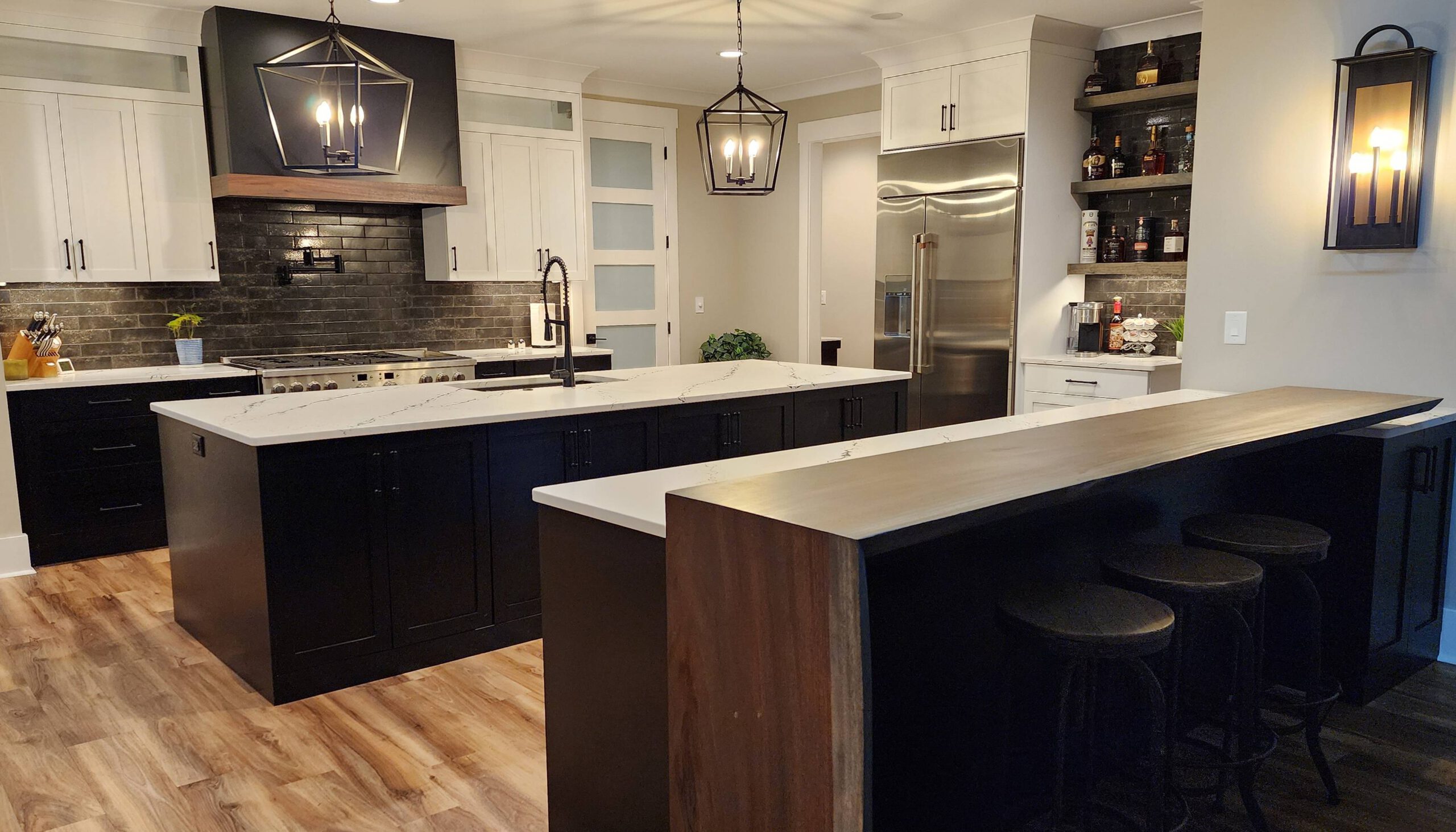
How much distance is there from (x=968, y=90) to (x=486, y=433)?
3669mm

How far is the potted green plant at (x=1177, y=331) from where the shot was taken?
529 centimetres

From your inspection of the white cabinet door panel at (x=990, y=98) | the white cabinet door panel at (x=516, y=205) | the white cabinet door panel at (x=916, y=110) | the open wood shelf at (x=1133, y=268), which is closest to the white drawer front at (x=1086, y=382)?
the open wood shelf at (x=1133, y=268)

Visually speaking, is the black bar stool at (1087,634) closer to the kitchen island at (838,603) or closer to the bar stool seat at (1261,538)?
the kitchen island at (838,603)

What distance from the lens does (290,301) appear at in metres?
5.78

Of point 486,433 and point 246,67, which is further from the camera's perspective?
point 246,67

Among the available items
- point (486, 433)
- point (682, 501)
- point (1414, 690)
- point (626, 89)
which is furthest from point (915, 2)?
point (682, 501)

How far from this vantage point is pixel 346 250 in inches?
235

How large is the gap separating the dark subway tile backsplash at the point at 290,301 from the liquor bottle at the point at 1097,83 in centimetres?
370

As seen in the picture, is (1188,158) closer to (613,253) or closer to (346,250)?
(613,253)

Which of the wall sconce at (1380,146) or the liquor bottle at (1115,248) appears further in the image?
the liquor bottle at (1115,248)

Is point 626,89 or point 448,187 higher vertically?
point 626,89

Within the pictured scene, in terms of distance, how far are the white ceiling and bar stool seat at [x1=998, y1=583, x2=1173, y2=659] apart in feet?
12.5

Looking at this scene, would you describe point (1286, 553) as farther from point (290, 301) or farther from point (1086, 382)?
point (290, 301)

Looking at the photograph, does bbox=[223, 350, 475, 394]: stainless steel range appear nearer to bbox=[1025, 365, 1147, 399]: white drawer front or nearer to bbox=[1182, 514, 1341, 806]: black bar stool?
bbox=[1025, 365, 1147, 399]: white drawer front
